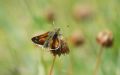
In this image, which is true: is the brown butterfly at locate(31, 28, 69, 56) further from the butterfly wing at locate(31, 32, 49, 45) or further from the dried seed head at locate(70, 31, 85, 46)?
the dried seed head at locate(70, 31, 85, 46)

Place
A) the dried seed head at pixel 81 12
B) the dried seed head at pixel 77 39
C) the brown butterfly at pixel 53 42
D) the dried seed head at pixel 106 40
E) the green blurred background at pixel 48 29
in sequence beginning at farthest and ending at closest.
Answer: the dried seed head at pixel 81 12 < the dried seed head at pixel 77 39 < the green blurred background at pixel 48 29 < the dried seed head at pixel 106 40 < the brown butterfly at pixel 53 42

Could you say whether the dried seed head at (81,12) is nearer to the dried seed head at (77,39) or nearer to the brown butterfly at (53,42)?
the dried seed head at (77,39)

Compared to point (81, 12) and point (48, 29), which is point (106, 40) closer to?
point (48, 29)

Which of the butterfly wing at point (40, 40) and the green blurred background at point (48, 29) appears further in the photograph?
the green blurred background at point (48, 29)

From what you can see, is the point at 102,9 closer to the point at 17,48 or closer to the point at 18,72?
the point at 17,48

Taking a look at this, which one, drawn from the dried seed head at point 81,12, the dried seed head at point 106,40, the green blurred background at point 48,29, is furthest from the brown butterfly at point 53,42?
the dried seed head at point 81,12

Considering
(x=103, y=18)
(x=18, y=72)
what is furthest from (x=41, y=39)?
(x=103, y=18)
